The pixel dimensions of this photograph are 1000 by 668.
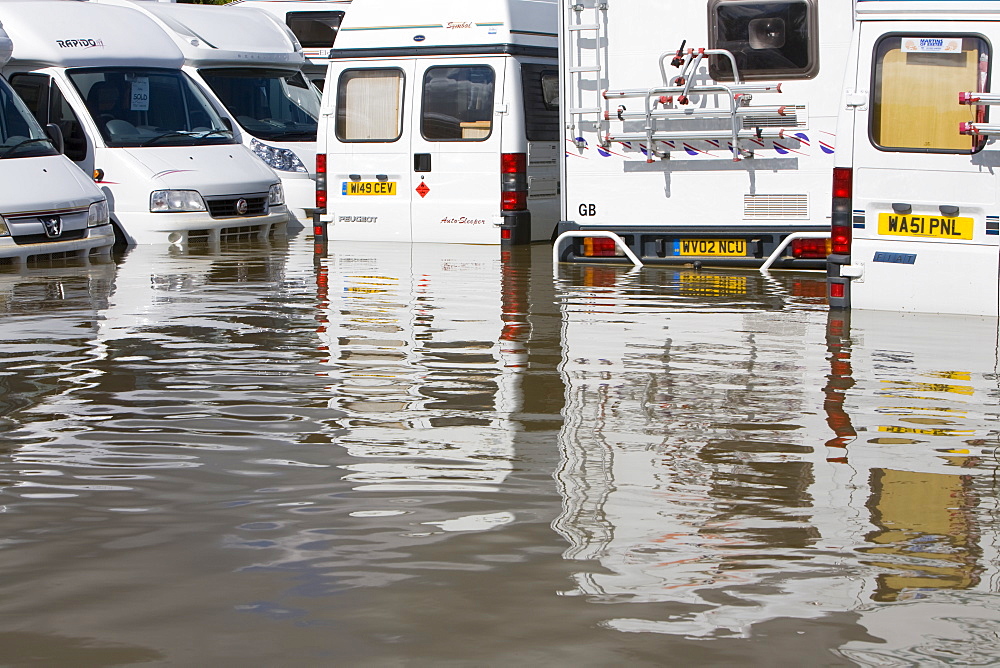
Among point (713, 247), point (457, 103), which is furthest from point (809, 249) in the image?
point (457, 103)

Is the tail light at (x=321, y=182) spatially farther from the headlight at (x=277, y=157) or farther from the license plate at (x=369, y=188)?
the headlight at (x=277, y=157)

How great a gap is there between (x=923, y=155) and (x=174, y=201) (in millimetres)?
8733

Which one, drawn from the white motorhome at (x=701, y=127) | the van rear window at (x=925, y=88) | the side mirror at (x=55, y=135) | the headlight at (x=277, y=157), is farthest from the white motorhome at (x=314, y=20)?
the van rear window at (x=925, y=88)

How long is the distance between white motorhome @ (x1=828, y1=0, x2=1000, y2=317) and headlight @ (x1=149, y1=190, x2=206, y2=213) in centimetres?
816

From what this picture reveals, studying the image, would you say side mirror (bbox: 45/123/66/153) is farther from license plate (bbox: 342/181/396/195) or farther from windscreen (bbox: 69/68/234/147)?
license plate (bbox: 342/181/396/195)

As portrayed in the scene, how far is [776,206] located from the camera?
12.8m

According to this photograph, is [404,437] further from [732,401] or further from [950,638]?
[950,638]

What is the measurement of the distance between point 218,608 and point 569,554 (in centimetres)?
116

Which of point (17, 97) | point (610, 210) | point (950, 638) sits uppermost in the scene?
point (17, 97)

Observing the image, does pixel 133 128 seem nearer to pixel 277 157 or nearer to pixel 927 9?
pixel 277 157

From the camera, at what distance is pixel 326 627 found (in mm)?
4453

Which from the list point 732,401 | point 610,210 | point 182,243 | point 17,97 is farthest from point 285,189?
point 732,401

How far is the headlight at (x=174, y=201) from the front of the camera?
16125 mm

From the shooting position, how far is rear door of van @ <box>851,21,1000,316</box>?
964cm
